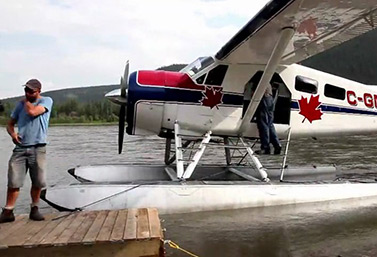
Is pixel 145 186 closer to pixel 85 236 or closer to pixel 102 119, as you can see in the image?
pixel 85 236

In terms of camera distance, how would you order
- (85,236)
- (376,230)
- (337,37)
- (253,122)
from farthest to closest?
(253,122) < (337,37) < (376,230) < (85,236)

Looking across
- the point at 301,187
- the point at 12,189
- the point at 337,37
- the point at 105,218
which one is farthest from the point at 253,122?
→ the point at 12,189

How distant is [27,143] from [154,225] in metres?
1.53

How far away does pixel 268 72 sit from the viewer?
740 cm

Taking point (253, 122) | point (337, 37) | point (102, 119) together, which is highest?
point (337, 37)

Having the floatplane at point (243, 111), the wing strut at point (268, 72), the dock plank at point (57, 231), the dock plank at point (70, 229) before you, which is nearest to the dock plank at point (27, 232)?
the dock plank at point (57, 231)

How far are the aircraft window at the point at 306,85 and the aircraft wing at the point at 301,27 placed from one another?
0.45 m

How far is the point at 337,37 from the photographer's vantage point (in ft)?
24.8

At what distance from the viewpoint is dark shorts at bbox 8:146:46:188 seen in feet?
15.1

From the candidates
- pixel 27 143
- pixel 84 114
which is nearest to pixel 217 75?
pixel 27 143

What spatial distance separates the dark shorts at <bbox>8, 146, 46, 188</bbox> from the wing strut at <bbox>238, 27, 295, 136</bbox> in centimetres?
401

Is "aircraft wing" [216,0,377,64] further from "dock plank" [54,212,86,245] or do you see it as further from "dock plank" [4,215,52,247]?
"dock plank" [4,215,52,247]

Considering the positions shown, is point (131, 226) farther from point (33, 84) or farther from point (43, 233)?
point (33, 84)

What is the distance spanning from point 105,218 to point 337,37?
4958 mm
